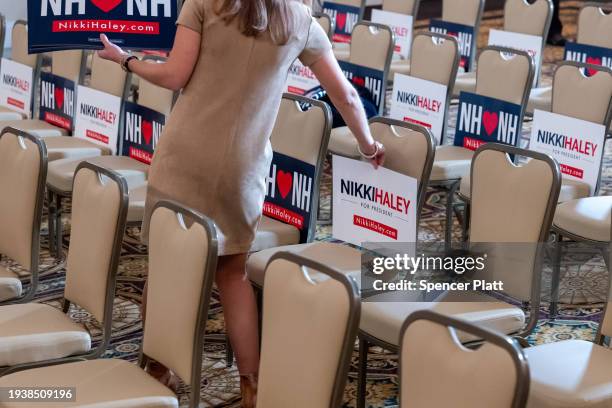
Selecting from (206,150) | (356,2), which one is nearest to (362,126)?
(206,150)

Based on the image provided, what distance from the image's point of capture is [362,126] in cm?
342

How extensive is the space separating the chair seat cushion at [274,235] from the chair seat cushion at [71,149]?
4.82 ft

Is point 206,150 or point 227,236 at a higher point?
point 206,150

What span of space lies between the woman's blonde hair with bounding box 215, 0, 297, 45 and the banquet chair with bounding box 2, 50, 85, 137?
8.52 ft

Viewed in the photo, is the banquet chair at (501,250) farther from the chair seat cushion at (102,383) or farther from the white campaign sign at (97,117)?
the white campaign sign at (97,117)

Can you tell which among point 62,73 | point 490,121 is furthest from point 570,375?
point 62,73

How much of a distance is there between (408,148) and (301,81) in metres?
2.39

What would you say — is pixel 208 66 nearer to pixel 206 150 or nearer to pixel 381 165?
pixel 206 150

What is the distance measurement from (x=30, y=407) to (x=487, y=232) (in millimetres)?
1595

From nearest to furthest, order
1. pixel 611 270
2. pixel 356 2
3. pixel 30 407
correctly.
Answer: pixel 30 407 < pixel 611 270 < pixel 356 2

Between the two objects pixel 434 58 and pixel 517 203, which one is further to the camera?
pixel 434 58

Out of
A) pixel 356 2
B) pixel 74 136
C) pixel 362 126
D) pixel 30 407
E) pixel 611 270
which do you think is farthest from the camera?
pixel 356 2

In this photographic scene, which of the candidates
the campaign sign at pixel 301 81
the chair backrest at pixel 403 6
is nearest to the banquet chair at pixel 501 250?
the campaign sign at pixel 301 81

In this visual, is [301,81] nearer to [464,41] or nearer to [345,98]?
[464,41]
